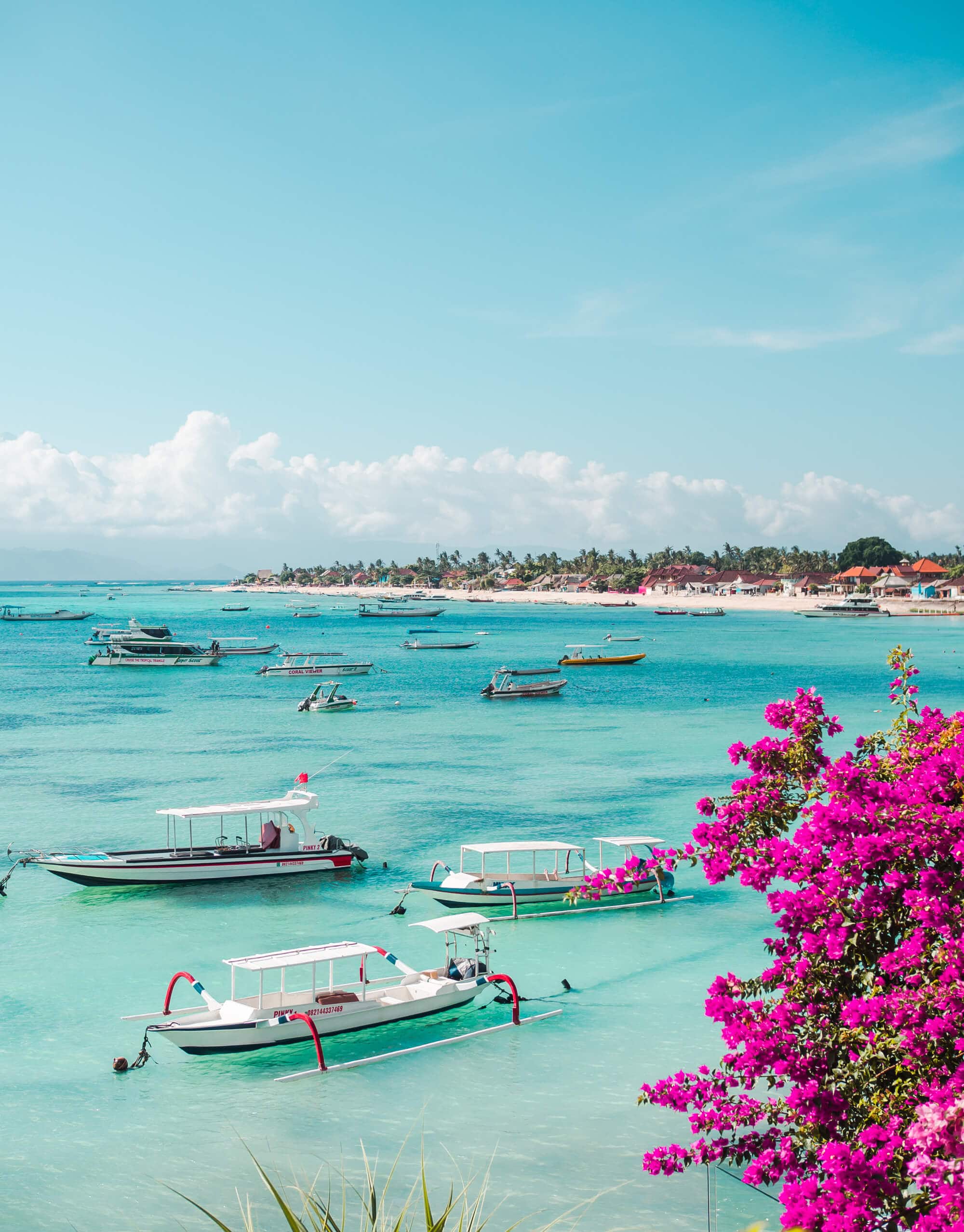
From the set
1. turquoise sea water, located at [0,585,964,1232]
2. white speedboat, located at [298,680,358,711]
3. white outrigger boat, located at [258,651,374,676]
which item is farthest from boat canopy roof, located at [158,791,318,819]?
white outrigger boat, located at [258,651,374,676]

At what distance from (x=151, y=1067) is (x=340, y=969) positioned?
5.45m

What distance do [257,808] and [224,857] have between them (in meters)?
1.66

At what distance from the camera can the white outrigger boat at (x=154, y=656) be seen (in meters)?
102

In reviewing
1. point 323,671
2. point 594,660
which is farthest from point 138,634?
point 594,660

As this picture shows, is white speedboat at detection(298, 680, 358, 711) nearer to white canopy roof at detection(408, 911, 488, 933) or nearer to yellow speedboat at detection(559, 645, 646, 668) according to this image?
yellow speedboat at detection(559, 645, 646, 668)

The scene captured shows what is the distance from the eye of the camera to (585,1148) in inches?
619

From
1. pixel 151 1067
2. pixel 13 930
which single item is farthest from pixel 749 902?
pixel 13 930

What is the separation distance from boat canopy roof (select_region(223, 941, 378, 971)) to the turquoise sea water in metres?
1.67

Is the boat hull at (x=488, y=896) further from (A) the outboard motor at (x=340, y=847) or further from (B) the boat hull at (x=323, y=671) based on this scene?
(B) the boat hull at (x=323, y=671)

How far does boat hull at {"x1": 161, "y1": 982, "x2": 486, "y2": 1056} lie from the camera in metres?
17.6

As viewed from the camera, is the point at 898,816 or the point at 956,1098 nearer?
the point at 956,1098

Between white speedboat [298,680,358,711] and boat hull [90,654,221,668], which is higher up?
boat hull [90,654,221,668]

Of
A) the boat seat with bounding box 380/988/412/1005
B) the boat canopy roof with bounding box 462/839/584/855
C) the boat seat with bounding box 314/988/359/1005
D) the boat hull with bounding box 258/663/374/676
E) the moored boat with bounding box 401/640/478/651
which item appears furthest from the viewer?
the moored boat with bounding box 401/640/478/651

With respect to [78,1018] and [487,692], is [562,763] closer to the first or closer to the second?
[487,692]
